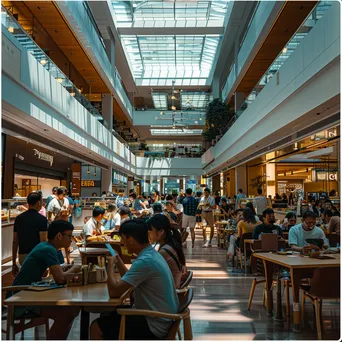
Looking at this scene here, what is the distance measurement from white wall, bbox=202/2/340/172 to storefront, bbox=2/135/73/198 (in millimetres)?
7592

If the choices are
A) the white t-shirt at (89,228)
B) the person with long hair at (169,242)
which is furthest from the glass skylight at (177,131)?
the person with long hair at (169,242)

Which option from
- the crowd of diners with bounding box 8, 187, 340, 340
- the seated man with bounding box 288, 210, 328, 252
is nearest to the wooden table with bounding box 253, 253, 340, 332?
the crowd of diners with bounding box 8, 187, 340, 340

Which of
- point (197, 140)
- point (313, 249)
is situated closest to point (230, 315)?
point (313, 249)

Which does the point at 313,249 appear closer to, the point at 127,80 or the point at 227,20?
the point at 227,20

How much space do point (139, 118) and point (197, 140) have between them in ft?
34.6

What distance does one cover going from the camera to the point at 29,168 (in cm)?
1856

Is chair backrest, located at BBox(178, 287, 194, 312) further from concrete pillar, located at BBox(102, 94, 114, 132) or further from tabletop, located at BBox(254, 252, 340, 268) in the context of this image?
concrete pillar, located at BBox(102, 94, 114, 132)

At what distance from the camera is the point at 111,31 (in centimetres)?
1952

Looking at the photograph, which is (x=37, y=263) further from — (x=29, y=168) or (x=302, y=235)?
(x=29, y=168)

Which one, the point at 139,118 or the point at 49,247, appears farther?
the point at 139,118

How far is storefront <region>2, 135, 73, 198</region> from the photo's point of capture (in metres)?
14.2

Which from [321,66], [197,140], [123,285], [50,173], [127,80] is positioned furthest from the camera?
[197,140]

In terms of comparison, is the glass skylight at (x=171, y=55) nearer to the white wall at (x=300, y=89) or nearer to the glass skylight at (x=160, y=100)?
the glass skylight at (x=160, y=100)

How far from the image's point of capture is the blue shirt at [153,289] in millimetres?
2697
